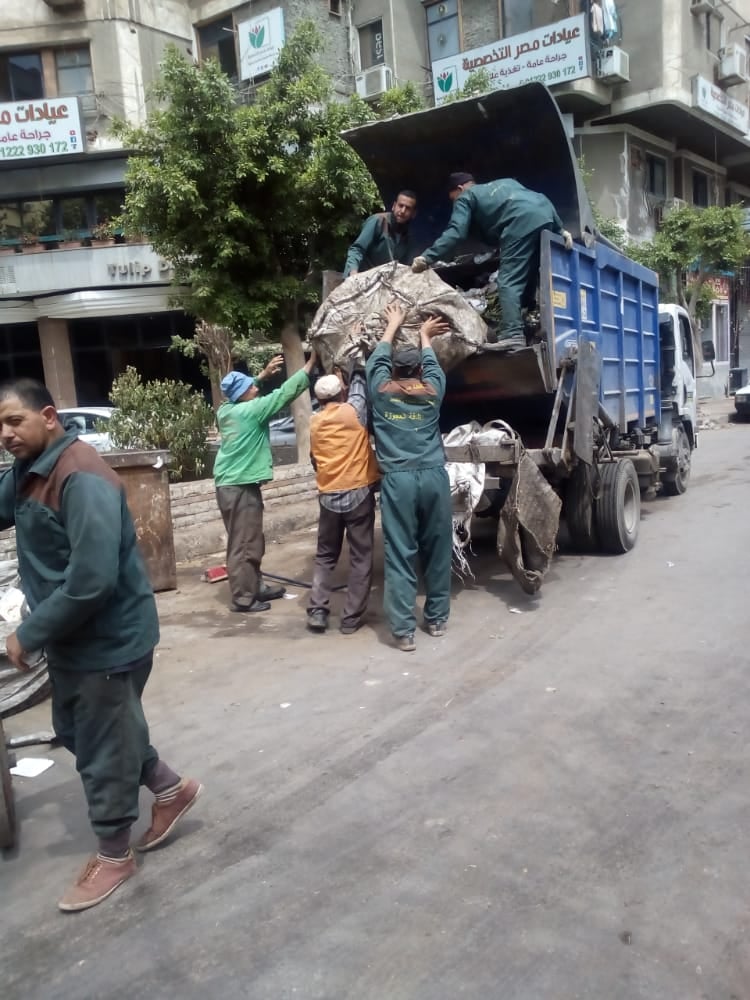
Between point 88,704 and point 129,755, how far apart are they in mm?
224

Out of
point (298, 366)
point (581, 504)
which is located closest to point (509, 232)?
point (581, 504)

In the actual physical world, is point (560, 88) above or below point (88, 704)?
above

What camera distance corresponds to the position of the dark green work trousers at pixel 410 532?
5074mm

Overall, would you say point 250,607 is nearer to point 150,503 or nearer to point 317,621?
point 317,621

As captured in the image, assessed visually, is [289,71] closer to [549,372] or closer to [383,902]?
[549,372]

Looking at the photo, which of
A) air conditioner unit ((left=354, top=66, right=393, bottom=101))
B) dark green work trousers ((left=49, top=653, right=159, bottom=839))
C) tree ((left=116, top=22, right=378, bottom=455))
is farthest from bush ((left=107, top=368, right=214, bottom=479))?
air conditioner unit ((left=354, top=66, right=393, bottom=101))

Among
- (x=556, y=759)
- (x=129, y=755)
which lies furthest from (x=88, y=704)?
(x=556, y=759)

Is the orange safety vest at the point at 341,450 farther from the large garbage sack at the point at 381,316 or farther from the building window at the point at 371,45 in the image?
the building window at the point at 371,45

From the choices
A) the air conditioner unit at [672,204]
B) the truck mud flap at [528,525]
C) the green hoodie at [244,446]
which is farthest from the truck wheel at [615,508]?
the air conditioner unit at [672,204]

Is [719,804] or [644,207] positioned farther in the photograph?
[644,207]

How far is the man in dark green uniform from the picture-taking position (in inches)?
200

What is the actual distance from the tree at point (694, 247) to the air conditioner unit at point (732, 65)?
4473 mm

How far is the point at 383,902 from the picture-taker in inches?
103

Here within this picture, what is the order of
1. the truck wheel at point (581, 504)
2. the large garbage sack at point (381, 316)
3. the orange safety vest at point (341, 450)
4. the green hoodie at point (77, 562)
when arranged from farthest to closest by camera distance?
the truck wheel at point (581, 504)
the large garbage sack at point (381, 316)
the orange safety vest at point (341, 450)
the green hoodie at point (77, 562)
